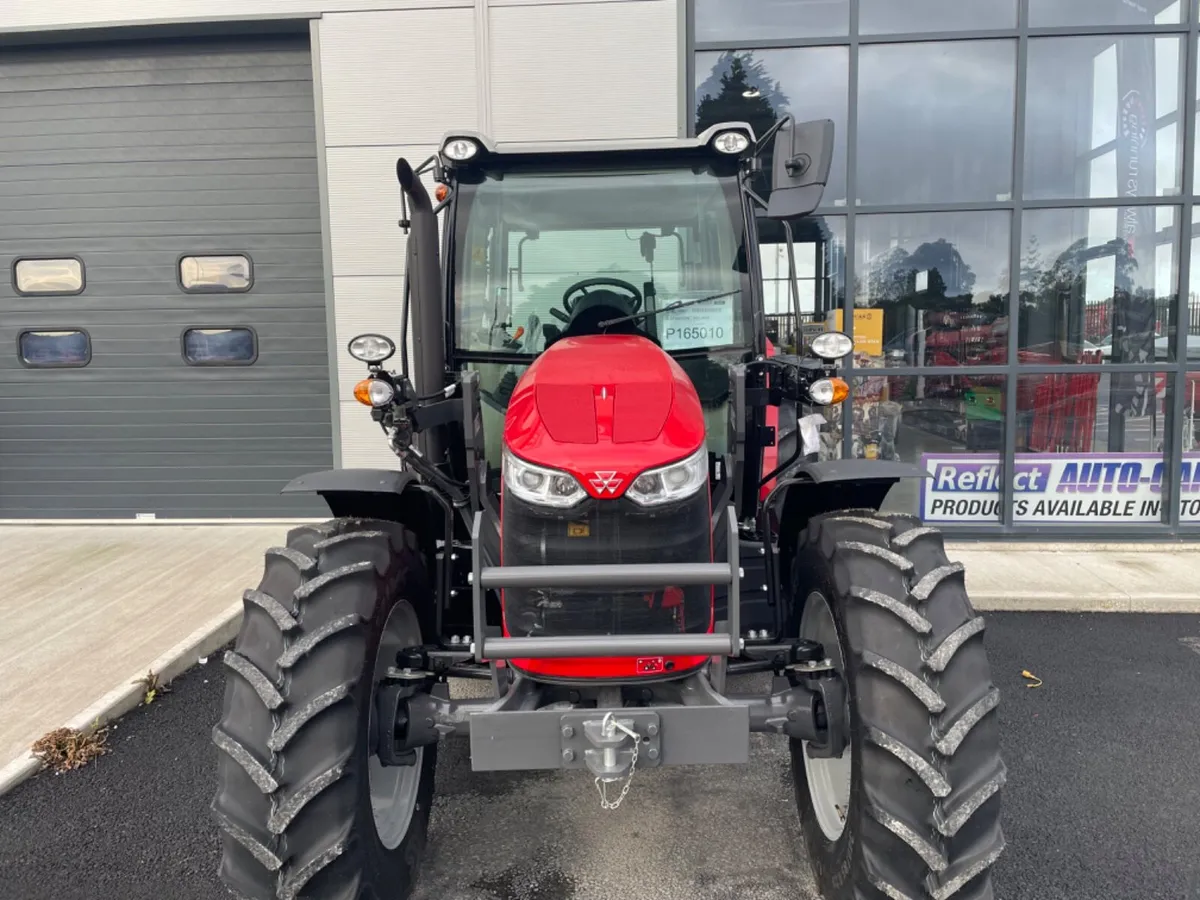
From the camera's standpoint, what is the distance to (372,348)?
9.25 feet

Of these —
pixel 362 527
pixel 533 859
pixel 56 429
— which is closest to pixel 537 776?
pixel 533 859

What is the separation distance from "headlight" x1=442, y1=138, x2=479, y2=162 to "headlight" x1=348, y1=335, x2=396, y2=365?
75cm

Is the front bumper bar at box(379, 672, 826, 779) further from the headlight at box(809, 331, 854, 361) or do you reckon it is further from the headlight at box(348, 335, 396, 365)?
the headlight at box(809, 331, 854, 361)

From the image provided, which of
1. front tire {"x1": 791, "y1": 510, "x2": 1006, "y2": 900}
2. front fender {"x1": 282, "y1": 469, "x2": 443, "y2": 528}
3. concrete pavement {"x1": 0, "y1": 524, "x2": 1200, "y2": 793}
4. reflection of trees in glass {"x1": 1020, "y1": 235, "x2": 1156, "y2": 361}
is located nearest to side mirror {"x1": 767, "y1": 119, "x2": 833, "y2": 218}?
front tire {"x1": 791, "y1": 510, "x2": 1006, "y2": 900}

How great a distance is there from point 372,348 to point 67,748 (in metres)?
2.27

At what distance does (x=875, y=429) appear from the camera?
6.77 m

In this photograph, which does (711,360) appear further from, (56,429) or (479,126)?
(56,429)

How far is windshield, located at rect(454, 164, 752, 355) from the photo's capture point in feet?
10.2

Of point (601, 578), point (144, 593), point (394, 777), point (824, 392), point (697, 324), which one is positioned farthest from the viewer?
point (144, 593)

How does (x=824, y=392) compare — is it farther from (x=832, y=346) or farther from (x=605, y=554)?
(x=605, y=554)

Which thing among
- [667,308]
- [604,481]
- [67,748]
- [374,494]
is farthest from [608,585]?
[67,748]

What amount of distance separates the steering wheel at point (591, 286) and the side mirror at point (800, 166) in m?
0.60

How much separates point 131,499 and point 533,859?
622cm

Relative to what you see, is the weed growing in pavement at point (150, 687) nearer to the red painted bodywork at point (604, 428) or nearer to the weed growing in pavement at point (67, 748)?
the weed growing in pavement at point (67, 748)
